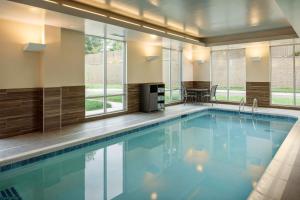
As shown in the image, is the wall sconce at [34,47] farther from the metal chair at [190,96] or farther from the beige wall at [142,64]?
the metal chair at [190,96]

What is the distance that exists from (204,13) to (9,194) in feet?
18.3

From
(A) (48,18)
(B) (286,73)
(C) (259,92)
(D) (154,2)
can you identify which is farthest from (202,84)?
(A) (48,18)

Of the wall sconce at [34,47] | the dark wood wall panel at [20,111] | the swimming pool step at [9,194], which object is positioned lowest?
the swimming pool step at [9,194]

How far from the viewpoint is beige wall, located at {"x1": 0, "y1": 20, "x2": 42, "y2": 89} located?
5.44m

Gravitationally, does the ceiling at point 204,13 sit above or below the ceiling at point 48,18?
above

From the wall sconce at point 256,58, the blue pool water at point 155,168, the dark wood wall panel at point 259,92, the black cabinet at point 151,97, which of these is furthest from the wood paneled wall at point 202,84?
the blue pool water at point 155,168

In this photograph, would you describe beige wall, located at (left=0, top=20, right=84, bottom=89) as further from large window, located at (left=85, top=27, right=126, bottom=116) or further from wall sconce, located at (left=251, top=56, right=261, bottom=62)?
wall sconce, located at (left=251, top=56, right=261, bottom=62)

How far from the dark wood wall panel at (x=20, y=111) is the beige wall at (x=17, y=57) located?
177 millimetres

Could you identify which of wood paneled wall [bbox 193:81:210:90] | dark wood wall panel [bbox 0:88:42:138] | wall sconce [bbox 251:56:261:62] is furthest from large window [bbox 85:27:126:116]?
wall sconce [bbox 251:56:261:62]

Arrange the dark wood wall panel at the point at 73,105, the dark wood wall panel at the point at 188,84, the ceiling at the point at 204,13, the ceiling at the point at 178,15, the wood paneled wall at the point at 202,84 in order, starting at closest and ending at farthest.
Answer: the ceiling at the point at 178,15 → the ceiling at the point at 204,13 → the dark wood wall panel at the point at 73,105 → the dark wood wall panel at the point at 188,84 → the wood paneled wall at the point at 202,84

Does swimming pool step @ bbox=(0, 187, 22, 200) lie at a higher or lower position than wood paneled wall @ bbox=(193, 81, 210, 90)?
lower

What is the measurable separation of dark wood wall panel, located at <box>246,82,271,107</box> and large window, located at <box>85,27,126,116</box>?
19.0 ft

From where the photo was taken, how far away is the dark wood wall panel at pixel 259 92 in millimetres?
10570

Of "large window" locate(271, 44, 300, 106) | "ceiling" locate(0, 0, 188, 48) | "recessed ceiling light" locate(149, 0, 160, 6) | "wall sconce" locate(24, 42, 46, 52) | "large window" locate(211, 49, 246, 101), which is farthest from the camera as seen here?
"large window" locate(211, 49, 246, 101)
